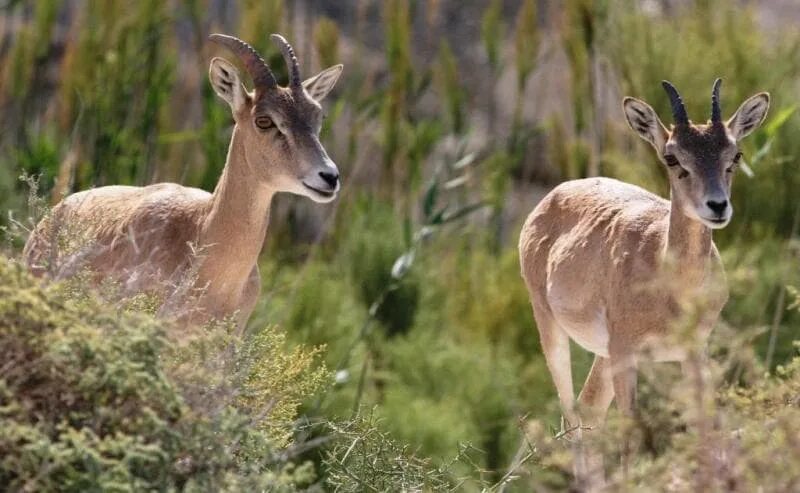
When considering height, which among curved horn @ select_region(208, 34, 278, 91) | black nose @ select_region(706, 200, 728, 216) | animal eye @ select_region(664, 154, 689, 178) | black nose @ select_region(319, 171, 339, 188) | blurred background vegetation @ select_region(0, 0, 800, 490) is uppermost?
curved horn @ select_region(208, 34, 278, 91)

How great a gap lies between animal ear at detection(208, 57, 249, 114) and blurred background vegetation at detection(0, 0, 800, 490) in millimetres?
1871

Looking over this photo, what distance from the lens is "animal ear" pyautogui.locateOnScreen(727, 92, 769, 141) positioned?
7.06 m

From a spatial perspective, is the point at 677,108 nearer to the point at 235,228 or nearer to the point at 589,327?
the point at 589,327

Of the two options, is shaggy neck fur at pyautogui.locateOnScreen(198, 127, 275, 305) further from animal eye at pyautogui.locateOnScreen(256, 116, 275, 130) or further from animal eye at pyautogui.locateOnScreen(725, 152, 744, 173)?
animal eye at pyautogui.locateOnScreen(725, 152, 744, 173)

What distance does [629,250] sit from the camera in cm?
698

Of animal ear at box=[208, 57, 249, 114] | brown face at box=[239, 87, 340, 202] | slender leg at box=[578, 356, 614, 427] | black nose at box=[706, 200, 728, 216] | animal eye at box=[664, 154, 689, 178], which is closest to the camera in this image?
black nose at box=[706, 200, 728, 216]

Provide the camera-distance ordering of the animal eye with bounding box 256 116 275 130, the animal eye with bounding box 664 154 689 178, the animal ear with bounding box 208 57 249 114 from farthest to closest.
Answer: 1. the animal ear with bounding box 208 57 249 114
2. the animal eye with bounding box 256 116 275 130
3. the animal eye with bounding box 664 154 689 178

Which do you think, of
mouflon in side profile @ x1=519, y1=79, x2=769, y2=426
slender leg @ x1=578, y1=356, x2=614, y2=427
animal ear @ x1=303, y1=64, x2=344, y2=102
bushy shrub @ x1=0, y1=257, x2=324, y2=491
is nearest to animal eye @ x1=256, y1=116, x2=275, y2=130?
animal ear @ x1=303, y1=64, x2=344, y2=102

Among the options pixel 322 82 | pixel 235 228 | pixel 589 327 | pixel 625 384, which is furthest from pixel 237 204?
pixel 625 384

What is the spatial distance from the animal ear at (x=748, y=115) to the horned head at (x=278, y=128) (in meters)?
1.71

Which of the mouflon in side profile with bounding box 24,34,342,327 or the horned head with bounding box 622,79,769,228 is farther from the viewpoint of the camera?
the mouflon in side profile with bounding box 24,34,342,327

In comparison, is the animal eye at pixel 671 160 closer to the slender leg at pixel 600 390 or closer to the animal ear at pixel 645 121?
the animal ear at pixel 645 121

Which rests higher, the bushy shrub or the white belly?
the bushy shrub

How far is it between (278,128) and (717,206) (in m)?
1.74
